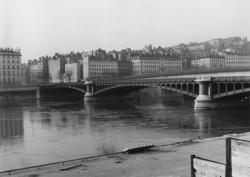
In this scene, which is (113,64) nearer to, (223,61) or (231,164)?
(223,61)

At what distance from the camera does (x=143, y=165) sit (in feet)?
62.6

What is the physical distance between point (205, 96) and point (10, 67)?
87999 mm

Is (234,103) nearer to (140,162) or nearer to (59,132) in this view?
(59,132)

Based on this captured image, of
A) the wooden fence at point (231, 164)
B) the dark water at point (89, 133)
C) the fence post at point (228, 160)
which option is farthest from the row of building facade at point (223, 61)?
the fence post at point (228, 160)

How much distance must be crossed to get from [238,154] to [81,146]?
68.0 feet

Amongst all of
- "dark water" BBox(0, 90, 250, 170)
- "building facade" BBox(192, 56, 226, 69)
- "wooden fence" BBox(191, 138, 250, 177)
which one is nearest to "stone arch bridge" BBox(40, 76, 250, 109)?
"dark water" BBox(0, 90, 250, 170)

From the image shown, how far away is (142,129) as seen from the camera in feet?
127

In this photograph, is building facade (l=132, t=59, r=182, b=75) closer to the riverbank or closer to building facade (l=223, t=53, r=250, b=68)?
building facade (l=223, t=53, r=250, b=68)

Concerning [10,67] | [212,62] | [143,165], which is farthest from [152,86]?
[212,62]

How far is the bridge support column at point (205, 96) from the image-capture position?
56531 mm

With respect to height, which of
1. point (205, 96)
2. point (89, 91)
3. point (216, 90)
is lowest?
point (89, 91)

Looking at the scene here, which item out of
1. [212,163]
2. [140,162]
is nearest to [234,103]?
[140,162]

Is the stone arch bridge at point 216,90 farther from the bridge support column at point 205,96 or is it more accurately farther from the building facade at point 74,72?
the building facade at point 74,72

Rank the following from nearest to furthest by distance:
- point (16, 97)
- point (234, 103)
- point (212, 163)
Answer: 1. point (212, 163)
2. point (234, 103)
3. point (16, 97)
